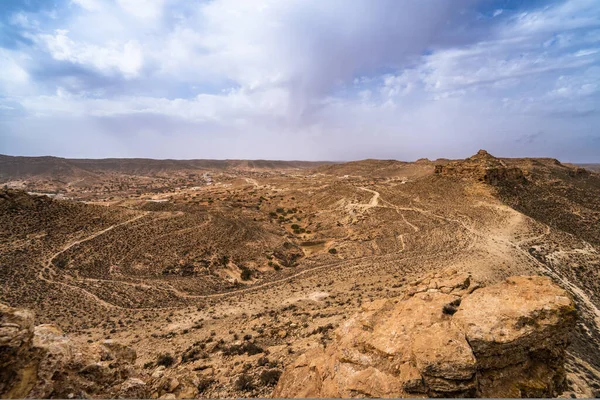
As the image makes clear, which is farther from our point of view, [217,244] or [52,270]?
[217,244]

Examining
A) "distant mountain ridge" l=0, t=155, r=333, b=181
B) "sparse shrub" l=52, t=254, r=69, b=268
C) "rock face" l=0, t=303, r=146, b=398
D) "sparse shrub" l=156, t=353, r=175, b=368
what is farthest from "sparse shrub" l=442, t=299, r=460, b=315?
"distant mountain ridge" l=0, t=155, r=333, b=181

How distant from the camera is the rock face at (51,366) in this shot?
493 centimetres

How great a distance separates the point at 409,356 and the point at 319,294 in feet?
41.7

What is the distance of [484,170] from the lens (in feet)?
129

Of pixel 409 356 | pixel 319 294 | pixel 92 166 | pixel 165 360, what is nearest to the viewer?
pixel 409 356

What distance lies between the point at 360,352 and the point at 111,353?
21.0 ft

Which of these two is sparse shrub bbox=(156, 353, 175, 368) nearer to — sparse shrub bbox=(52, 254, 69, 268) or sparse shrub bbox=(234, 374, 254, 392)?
sparse shrub bbox=(234, 374, 254, 392)

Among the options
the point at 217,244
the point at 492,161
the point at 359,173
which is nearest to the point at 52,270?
the point at 217,244

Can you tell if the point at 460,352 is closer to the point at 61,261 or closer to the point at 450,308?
the point at 450,308

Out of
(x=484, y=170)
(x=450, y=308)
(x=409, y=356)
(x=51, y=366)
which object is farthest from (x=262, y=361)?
(x=484, y=170)

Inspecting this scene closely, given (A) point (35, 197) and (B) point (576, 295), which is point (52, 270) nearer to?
(A) point (35, 197)

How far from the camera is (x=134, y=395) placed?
21.0 feet

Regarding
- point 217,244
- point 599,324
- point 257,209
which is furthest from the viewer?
point 257,209

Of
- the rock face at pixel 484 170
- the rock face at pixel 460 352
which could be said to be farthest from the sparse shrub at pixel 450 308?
the rock face at pixel 484 170
